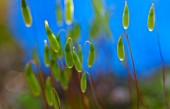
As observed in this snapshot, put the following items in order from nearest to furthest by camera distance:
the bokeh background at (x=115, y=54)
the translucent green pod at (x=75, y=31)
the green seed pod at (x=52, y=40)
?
the green seed pod at (x=52, y=40)
the translucent green pod at (x=75, y=31)
the bokeh background at (x=115, y=54)

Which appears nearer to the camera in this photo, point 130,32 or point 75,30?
point 75,30

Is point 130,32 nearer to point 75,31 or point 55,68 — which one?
point 75,31

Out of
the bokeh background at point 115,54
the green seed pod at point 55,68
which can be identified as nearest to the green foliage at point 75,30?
the green seed pod at point 55,68

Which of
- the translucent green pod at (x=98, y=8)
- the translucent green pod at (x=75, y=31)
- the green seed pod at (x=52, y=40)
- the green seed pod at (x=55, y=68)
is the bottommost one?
the green seed pod at (x=55, y=68)

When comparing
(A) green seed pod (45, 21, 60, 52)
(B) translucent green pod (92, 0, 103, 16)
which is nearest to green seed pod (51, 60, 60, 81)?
(A) green seed pod (45, 21, 60, 52)

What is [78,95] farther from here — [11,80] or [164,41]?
[11,80]

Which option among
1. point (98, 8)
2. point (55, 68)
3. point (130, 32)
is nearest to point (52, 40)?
point (55, 68)

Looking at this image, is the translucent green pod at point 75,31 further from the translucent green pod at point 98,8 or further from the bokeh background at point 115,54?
the bokeh background at point 115,54

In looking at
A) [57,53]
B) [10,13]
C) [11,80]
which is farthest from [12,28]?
[57,53]

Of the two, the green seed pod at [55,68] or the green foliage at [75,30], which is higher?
the green foliage at [75,30]

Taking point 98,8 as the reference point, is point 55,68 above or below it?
below

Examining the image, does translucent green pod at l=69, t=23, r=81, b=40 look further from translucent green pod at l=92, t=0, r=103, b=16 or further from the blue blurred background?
the blue blurred background

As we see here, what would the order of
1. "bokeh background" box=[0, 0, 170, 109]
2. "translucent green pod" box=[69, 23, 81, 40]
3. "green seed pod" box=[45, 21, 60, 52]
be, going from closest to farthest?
"green seed pod" box=[45, 21, 60, 52]
"translucent green pod" box=[69, 23, 81, 40]
"bokeh background" box=[0, 0, 170, 109]
